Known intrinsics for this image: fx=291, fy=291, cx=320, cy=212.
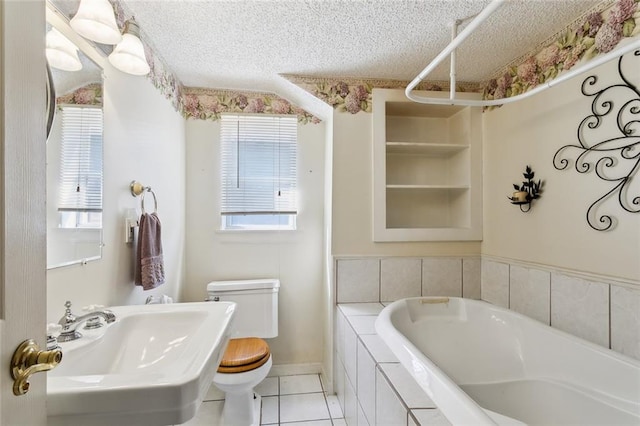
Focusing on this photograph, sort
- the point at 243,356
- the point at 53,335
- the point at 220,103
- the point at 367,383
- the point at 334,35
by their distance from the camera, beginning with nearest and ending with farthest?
1. the point at 53,335
2. the point at 367,383
3. the point at 334,35
4. the point at 243,356
5. the point at 220,103

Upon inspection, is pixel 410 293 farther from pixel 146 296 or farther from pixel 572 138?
pixel 146 296

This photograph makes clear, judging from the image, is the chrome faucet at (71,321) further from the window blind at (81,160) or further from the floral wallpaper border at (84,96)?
the floral wallpaper border at (84,96)

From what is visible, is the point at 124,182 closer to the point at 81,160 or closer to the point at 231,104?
the point at 81,160

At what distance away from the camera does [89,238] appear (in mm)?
1070

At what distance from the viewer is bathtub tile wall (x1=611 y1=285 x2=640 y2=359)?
45.2 inches

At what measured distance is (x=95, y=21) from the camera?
97cm

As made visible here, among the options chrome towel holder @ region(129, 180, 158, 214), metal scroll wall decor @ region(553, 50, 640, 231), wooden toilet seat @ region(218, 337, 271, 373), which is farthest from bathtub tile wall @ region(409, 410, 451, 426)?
chrome towel holder @ region(129, 180, 158, 214)

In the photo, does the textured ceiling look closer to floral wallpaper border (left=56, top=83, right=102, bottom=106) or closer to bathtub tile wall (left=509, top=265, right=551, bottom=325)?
floral wallpaper border (left=56, top=83, right=102, bottom=106)

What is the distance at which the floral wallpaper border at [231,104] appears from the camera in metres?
2.12

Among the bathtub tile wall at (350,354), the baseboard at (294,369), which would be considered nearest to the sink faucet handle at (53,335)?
the bathtub tile wall at (350,354)

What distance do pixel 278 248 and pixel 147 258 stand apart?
0.96 m

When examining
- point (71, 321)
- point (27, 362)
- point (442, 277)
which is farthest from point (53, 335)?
point (442, 277)

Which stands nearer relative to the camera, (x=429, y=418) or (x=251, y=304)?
(x=429, y=418)

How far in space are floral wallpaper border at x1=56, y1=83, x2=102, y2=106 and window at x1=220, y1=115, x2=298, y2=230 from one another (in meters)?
1.05
